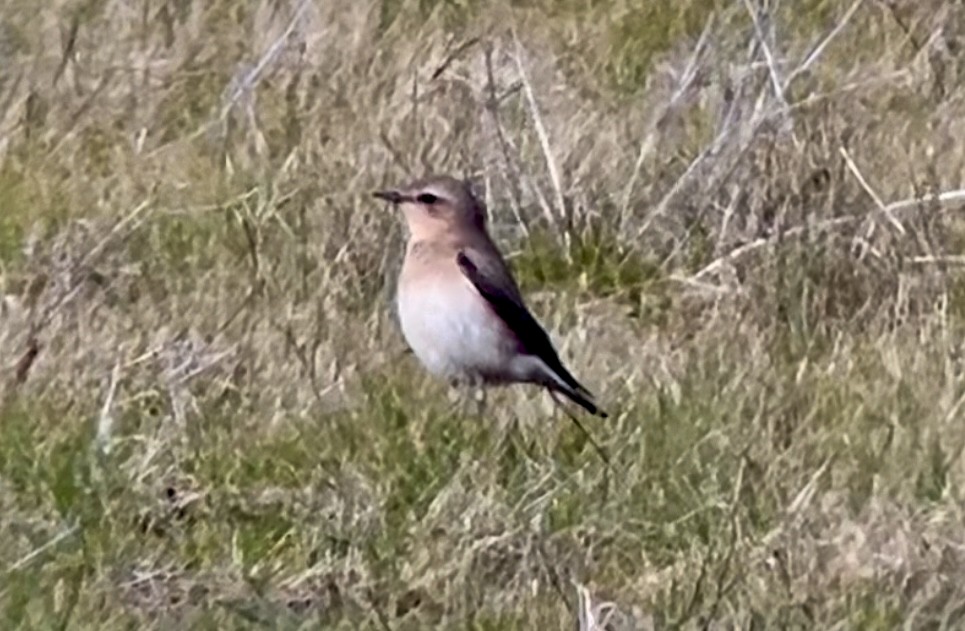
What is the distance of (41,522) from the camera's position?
6008 mm

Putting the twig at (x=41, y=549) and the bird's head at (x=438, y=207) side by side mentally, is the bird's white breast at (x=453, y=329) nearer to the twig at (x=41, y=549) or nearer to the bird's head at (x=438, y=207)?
the bird's head at (x=438, y=207)

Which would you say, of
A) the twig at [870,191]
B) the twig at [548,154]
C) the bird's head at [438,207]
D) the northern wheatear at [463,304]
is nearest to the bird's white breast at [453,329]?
the northern wheatear at [463,304]

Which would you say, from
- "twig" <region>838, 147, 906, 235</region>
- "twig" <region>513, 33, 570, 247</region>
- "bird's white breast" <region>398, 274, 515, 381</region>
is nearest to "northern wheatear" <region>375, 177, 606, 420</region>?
"bird's white breast" <region>398, 274, 515, 381</region>

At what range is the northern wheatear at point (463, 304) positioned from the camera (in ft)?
22.4

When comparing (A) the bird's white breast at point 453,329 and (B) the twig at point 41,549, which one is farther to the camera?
(A) the bird's white breast at point 453,329

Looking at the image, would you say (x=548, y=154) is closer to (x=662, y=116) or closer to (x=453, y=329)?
(x=662, y=116)

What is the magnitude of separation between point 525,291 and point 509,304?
1.88 feet

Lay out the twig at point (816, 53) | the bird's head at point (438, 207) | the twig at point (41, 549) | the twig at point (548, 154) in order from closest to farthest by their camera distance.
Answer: the twig at point (41, 549), the bird's head at point (438, 207), the twig at point (548, 154), the twig at point (816, 53)

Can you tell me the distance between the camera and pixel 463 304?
7.02m

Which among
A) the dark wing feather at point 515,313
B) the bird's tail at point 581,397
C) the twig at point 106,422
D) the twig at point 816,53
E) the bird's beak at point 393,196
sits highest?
the bird's beak at point 393,196

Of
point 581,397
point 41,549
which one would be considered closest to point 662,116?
point 581,397

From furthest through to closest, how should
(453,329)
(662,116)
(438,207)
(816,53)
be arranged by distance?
(662,116)
(816,53)
(438,207)
(453,329)

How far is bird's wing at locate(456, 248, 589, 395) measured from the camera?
6.82 m

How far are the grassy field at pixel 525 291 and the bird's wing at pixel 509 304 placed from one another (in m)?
0.10
